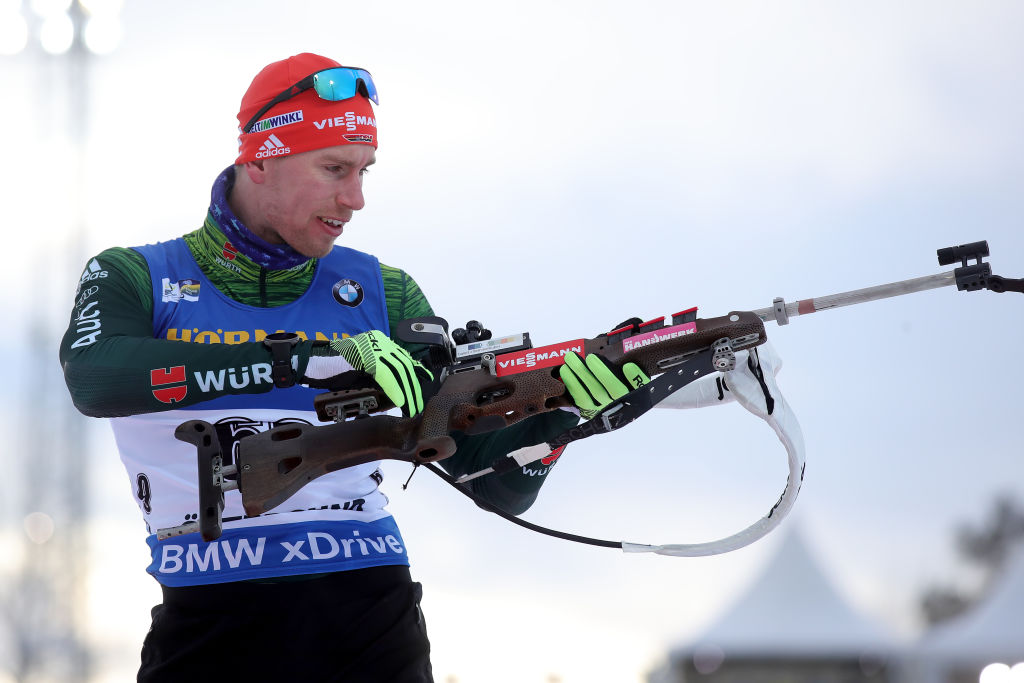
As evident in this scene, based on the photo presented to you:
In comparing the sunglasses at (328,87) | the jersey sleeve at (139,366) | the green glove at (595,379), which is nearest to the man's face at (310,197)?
the sunglasses at (328,87)

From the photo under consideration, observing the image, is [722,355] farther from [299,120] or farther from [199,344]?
[299,120]

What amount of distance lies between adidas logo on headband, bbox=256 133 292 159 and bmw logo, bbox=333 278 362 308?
0.36 m

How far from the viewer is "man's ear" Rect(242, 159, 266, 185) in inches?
111

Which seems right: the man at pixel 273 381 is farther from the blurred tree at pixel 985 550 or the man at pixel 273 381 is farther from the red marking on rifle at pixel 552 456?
Answer: the blurred tree at pixel 985 550

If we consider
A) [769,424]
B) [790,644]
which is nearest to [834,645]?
[790,644]

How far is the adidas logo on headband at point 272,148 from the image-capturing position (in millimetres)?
2775

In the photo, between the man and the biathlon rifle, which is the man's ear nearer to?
the man

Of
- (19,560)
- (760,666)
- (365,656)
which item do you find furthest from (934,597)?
(365,656)

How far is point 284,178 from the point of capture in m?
2.77

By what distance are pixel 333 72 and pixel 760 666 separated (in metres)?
6.38

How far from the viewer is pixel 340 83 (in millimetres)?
2855

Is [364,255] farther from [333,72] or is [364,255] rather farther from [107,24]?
[107,24]

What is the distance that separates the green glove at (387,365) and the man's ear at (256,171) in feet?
2.31

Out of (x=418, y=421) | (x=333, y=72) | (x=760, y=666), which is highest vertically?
(x=333, y=72)
